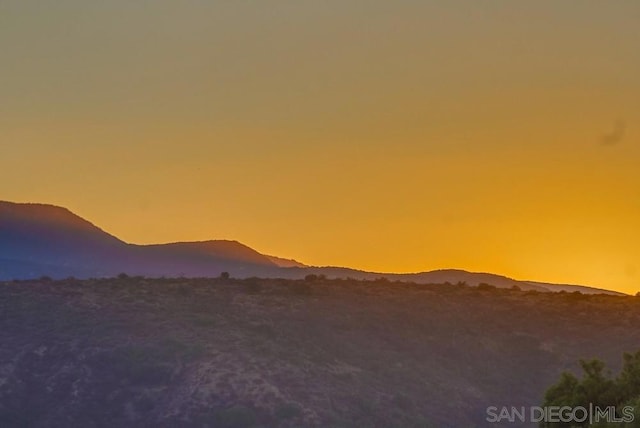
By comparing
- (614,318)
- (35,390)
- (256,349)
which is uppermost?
(614,318)

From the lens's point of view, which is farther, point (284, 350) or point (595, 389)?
point (284, 350)

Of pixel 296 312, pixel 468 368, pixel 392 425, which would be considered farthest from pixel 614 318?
pixel 392 425

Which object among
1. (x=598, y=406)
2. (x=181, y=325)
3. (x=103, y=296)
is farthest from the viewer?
(x=103, y=296)

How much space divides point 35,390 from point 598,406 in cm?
→ 4530

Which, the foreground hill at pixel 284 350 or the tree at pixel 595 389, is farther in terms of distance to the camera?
the foreground hill at pixel 284 350

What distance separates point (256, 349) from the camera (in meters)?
74.6

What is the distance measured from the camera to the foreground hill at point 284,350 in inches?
2544

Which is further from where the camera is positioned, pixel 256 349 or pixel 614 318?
pixel 614 318

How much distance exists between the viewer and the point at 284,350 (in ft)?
248

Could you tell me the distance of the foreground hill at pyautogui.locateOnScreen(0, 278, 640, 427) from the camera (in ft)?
→ 212

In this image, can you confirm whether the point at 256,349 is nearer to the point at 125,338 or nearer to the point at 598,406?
the point at 125,338

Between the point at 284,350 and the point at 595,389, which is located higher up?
the point at 284,350

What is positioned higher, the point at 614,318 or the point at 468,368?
the point at 614,318

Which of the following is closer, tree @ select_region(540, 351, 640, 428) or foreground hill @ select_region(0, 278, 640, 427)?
tree @ select_region(540, 351, 640, 428)
